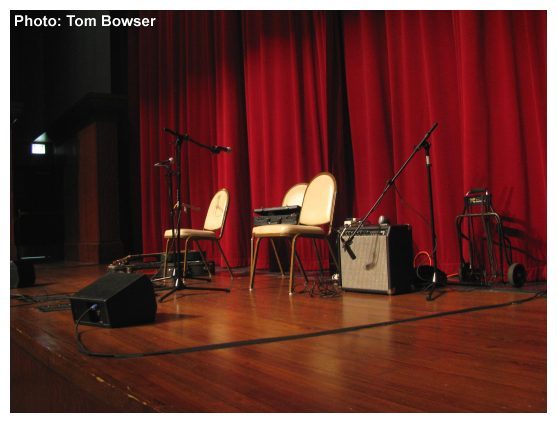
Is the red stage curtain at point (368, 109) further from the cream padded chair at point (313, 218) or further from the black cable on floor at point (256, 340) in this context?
the black cable on floor at point (256, 340)

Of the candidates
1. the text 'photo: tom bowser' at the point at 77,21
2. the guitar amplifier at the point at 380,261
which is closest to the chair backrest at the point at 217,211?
the guitar amplifier at the point at 380,261

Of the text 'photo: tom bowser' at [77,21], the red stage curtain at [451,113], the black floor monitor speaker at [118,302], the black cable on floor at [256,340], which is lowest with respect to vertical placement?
the black cable on floor at [256,340]

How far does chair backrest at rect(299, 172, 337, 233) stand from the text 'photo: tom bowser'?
14.9ft

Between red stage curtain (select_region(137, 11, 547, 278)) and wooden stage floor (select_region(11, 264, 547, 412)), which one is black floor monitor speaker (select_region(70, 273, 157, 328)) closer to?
wooden stage floor (select_region(11, 264, 547, 412))

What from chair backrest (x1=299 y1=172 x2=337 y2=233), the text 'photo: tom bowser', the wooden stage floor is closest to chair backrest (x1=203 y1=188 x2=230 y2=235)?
chair backrest (x1=299 y1=172 x2=337 y2=233)

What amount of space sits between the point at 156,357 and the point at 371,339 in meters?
0.68

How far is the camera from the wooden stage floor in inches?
46.5

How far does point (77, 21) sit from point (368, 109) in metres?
6.76

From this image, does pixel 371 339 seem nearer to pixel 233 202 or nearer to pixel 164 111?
pixel 233 202

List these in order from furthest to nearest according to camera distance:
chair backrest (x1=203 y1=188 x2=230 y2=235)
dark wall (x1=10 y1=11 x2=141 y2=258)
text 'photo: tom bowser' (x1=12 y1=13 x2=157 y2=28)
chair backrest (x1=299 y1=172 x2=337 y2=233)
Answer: dark wall (x1=10 y1=11 x2=141 y2=258) < text 'photo: tom bowser' (x1=12 y1=13 x2=157 y2=28) < chair backrest (x1=203 y1=188 x2=230 y2=235) < chair backrest (x1=299 y1=172 x2=337 y2=233)

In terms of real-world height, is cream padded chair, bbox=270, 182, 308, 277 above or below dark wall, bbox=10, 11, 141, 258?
below

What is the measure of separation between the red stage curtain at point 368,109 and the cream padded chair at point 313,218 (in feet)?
1.91

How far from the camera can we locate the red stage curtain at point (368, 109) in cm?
327

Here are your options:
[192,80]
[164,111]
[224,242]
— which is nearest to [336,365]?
[224,242]
